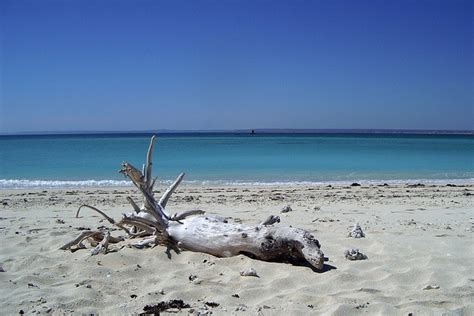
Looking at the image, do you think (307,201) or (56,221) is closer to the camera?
(56,221)

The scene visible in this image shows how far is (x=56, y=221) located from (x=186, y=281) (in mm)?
4443

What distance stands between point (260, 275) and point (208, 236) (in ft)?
3.28

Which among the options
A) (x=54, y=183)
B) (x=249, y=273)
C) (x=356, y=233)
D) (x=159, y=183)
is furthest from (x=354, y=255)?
(x=54, y=183)

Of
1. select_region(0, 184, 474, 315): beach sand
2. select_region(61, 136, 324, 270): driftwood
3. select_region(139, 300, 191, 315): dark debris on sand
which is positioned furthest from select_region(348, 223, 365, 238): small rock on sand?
select_region(139, 300, 191, 315): dark debris on sand

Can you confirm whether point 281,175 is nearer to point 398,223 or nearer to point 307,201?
point 307,201

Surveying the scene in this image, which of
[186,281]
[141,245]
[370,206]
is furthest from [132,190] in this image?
[186,281]

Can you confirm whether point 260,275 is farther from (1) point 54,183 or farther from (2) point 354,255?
(1) point 54,183

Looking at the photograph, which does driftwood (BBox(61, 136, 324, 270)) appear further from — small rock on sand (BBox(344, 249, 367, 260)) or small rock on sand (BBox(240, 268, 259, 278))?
small rock on sand (BBox(344, 249, 367, 260))

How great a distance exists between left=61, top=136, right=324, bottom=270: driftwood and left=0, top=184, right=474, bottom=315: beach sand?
0.14 metres

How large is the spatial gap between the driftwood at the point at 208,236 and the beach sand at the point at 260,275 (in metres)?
0.14

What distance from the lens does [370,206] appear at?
970cm

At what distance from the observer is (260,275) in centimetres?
452

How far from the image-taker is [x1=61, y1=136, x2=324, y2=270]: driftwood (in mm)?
4750

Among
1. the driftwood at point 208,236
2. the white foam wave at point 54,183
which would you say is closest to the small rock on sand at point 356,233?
the driftwood at point 208,236
